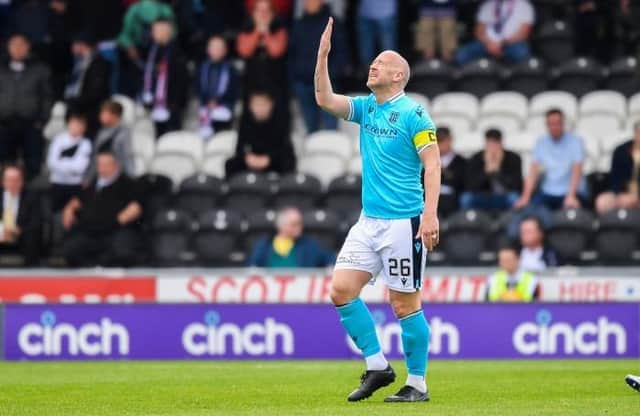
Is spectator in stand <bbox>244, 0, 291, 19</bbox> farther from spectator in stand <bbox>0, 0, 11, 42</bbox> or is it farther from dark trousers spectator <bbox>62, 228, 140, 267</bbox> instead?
dark trousers spectator <bbox>62, 228, 140, 267</bbox>

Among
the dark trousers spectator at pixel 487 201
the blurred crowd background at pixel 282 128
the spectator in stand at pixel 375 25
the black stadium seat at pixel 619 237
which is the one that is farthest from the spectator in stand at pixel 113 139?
the black stadium seat at pixel 619 237

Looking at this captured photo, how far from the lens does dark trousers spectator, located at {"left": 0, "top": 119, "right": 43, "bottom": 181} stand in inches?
816

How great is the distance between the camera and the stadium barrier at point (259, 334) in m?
16.4

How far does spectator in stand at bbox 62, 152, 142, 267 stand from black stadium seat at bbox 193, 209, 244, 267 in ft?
2.50

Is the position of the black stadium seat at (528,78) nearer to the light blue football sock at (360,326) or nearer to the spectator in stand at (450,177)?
the spectator in stand at (450,177)

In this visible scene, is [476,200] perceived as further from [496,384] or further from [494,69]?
[496,384]

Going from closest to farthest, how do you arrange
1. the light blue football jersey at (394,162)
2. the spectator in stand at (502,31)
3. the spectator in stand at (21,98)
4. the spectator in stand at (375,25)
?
the light blue football jersey at (394,162), the spectator in stand at (21,98), the spectator in stand at (375,25), the spectator in stand at (502,31)

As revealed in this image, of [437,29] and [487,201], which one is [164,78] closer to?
[437,29]

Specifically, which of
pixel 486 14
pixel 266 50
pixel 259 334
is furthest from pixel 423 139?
pixel 486 14

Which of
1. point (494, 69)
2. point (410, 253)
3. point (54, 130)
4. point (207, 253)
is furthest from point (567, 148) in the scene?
point (410, 253)

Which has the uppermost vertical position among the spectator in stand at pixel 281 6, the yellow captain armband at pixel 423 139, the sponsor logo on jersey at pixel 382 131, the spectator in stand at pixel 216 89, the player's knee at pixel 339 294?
the spectator in stand at pixel 281 6

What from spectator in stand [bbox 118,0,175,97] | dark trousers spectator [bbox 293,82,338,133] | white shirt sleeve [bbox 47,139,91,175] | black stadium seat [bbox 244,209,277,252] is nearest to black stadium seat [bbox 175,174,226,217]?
black stadium seat [bbox 244,209,277,252]

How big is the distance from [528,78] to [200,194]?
4745 mm

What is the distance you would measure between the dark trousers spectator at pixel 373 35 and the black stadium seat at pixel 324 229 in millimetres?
3531
